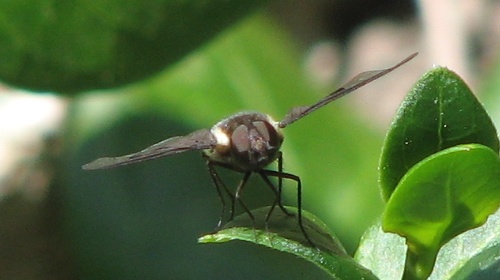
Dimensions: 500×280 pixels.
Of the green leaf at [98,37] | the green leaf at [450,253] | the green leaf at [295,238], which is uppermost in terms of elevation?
the green leaf at [98,37]

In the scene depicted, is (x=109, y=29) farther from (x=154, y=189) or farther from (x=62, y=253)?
(x=62, y=253)

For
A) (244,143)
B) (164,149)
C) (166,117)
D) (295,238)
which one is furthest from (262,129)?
(166,117)

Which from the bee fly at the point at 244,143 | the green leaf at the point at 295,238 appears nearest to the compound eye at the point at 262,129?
the bee fly at the point at 244,143

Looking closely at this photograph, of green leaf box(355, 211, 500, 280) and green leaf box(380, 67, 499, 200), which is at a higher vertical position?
green leaf box(380, 67, 499, 200)

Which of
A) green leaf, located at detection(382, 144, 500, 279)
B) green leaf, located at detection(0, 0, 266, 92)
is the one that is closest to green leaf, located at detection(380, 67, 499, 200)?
green leaf, located at detection(382, 144, 500, 279)

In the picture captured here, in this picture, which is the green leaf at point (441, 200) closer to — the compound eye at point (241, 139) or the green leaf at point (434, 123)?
the green leaf at point (434, 123)

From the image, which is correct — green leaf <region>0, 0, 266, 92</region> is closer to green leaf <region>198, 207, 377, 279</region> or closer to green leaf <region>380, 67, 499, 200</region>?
green leaf <region>198, 207, 377, 279</region>

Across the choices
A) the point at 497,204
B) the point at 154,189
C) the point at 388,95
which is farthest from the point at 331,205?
the point at 497,204

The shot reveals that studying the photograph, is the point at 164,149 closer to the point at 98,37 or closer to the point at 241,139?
the point at 241,139
